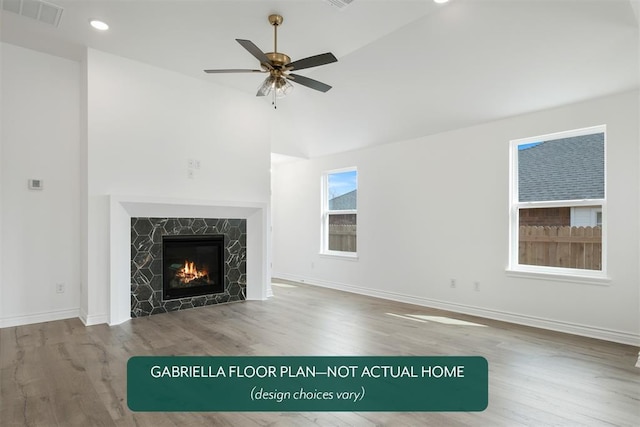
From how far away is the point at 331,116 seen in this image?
5426 millimetres

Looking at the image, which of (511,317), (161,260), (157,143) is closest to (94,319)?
(161,260)

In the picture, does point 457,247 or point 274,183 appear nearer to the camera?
point 457,247

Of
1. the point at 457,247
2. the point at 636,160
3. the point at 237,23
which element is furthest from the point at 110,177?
the point at 636,160

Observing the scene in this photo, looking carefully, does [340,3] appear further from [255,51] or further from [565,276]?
[565,276]

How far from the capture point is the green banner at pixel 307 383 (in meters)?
2.29

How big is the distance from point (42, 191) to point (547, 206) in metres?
5.84

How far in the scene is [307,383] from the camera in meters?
2.62

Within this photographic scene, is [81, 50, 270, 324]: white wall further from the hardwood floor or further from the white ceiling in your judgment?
the hardwood floor

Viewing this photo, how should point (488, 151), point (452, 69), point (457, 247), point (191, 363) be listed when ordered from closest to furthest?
point (191, 363) → point (452, 69) → point (488, 151) → point (457, 247)

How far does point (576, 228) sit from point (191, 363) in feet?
13.6

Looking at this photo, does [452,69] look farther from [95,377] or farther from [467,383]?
[95,377]

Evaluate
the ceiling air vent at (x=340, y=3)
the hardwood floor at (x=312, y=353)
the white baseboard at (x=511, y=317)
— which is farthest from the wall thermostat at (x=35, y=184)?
the white baseboard at (x=511, y=317)

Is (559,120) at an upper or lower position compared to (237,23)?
lower

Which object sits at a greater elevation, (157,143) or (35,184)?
(157,143)
